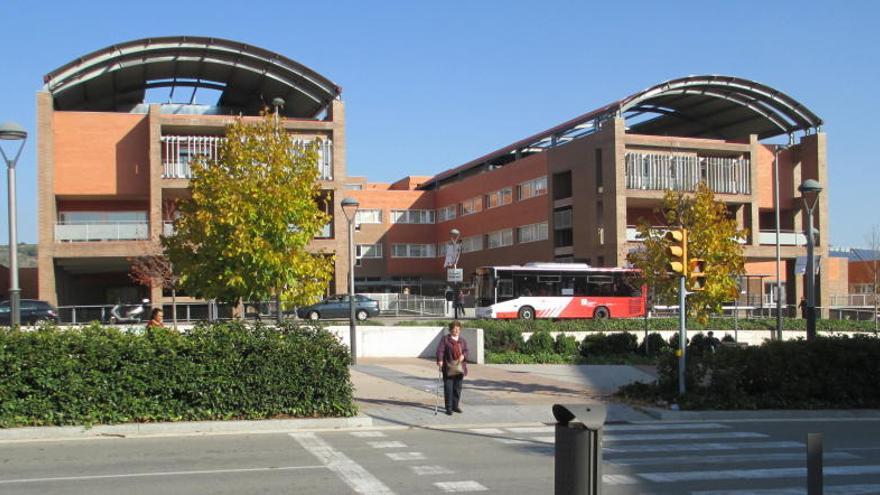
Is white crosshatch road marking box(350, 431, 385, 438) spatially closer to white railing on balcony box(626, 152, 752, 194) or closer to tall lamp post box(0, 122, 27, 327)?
tall lamp post box(0, 122, 27, 327)

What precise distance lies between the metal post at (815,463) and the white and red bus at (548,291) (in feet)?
114

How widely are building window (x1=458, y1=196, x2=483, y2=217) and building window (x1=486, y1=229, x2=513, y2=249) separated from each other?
2.75m

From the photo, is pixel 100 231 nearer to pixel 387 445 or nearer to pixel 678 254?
pixel 678 254

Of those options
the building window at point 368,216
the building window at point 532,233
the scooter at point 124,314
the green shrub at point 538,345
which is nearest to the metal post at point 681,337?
the green shrub at point 538,345

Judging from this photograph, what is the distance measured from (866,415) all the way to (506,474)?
940cm

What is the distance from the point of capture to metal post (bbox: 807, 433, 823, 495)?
203 inches

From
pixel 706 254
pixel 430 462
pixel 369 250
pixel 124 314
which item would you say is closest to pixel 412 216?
pixel 369 250

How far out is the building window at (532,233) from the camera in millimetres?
53172

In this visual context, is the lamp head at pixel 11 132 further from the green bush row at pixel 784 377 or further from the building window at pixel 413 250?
the building window at pixel 413 250

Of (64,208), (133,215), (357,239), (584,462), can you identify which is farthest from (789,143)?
(584,462)

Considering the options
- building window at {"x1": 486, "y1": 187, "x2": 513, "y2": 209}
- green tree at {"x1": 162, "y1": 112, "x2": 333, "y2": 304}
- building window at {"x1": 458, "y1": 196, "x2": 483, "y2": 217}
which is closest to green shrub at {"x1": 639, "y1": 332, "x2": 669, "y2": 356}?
green tree at {"x1": 162, "y1": 112, "x2": 333, "y2": 304}

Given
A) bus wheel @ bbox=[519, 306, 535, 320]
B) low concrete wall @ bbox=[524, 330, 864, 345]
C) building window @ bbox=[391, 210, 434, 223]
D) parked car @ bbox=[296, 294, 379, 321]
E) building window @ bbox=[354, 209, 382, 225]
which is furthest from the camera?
building window @ bbox=[391, 210, 434, 223]

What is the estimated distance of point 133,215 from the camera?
43625mm

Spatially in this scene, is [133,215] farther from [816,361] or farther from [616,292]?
[816,361]
